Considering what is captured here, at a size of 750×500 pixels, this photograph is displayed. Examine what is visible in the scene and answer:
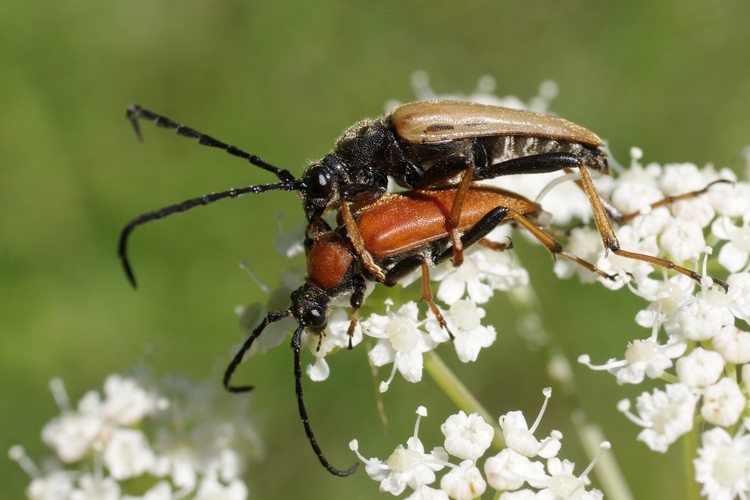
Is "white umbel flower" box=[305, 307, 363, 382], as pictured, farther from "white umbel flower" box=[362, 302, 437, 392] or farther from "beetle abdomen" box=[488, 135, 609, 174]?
"beetle abdomen" box=[488, 135, 609, 174]

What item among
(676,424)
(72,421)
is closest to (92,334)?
→ (72,421)

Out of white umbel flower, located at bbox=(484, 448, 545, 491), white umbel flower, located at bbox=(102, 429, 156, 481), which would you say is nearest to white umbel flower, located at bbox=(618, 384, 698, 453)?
white umbel flower, located at bbox=(484, 448, 545, 491)

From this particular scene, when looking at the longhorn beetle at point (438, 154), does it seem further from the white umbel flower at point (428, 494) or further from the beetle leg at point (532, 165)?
the white umbel flower at point (428, 494)

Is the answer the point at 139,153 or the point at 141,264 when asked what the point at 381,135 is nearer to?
the point at 141,264

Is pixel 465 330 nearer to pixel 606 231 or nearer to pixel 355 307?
pixel 355 307

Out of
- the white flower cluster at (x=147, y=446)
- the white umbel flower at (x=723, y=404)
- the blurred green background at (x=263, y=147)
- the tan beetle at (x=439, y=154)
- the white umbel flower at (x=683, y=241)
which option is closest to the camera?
the white umbel flower at (x=723, y=404)

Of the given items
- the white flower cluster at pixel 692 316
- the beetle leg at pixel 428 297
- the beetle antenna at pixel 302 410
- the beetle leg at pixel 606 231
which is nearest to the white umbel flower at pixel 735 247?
the white flower cluster at pixel 692 316

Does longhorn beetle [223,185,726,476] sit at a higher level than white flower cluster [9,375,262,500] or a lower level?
higher
